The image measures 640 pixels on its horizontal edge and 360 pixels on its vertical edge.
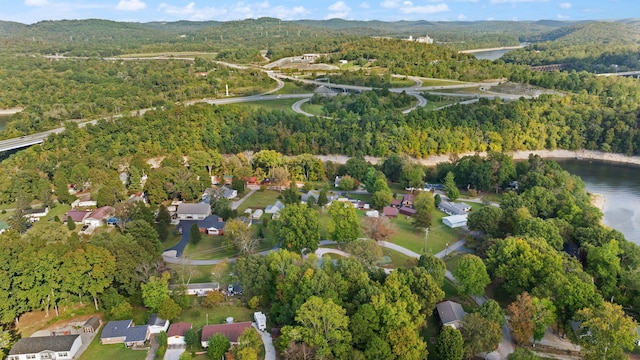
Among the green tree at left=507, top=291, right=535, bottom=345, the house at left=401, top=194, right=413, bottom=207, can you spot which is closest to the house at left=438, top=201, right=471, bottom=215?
the house at left=401, top=194, right=413, bottom=207

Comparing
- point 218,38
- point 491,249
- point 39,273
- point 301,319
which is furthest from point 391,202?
point 218,38

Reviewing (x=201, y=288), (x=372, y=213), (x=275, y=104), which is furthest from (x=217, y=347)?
(x=275, y=104)

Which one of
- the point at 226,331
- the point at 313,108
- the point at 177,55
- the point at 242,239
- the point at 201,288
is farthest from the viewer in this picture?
the point at 177,55

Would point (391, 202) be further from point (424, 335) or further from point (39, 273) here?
point (39, 273)

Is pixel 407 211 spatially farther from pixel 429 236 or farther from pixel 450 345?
pixel 450 345

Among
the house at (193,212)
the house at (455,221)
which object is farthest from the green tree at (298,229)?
the house at (455,221)
